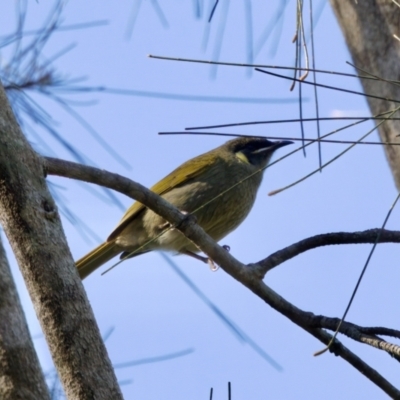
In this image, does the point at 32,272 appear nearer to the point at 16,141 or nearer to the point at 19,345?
the point at 19,345

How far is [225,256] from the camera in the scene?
334 cm

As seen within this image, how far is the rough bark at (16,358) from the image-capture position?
1.96 metres

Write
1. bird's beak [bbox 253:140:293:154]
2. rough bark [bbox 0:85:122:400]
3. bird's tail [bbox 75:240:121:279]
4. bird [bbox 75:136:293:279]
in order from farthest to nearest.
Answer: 1. bird's beak [bbox 253:140:293:154]
2. bird's tail [bbox 75:240:121:279]
3. bird [bbox 75:136:293:279]
4. rough bark [bbox 0:85:122:400]

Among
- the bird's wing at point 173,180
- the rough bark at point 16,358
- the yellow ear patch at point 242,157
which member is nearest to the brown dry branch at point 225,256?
the rough bark at point 16,358

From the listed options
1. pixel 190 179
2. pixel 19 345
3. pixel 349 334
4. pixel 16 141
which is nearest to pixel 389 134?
pixel 349 334

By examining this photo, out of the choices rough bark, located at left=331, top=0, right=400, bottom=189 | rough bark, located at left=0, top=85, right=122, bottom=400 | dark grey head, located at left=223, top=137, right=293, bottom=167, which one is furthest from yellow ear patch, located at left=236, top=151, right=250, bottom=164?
rough bark, located at left=0, top=85, right=122, bottom=400

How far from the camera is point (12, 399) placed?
195 centimetres

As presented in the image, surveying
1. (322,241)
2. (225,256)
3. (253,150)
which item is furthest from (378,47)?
(253,150)

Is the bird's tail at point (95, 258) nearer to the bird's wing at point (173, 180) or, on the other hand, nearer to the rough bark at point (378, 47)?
the bird's wing at point (173, 180)

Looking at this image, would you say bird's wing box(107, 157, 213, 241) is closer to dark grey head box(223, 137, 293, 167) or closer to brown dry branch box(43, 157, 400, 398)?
dark grey head box(223, 137, 293, 167)

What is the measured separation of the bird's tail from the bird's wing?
6cm

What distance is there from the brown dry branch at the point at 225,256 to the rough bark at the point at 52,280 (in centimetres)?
40

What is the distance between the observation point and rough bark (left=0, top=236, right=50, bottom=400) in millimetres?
1961

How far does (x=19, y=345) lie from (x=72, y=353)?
173 millimetres
